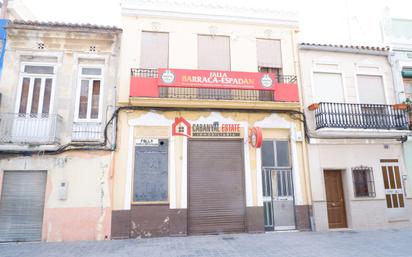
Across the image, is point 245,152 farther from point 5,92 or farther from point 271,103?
point 5,92

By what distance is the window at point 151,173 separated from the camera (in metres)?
9.11

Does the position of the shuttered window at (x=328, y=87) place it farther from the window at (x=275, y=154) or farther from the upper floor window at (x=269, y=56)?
the window at (x=275, y=154)

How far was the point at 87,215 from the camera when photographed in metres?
8.69

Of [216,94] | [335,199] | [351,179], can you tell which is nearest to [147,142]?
[216,94]

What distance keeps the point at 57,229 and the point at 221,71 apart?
7923 mm

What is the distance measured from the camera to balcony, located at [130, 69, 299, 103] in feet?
30.8

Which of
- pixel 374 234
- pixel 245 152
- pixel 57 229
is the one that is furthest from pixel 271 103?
pixel 57 229

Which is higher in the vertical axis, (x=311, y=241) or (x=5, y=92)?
(x=5, y=92)

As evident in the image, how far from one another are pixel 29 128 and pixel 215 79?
22.4ft

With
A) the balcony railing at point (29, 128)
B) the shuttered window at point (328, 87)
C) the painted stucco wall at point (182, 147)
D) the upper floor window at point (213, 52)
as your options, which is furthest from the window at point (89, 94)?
the shuttered window at point (328, 87)

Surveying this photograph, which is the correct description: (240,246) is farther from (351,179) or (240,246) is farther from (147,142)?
(351,179)

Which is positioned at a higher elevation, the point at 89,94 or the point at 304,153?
the point at 89,94

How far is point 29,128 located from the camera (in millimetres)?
8945

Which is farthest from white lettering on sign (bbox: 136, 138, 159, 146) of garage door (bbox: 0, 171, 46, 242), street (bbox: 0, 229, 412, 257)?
garage door (bbox: 0, 171, 46, 242)
